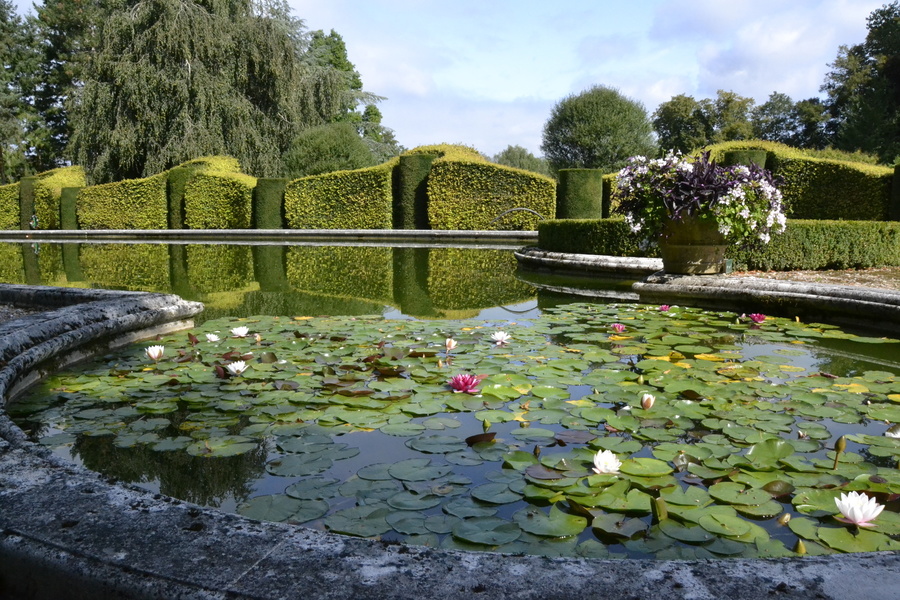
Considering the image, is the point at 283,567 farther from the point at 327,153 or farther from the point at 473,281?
the point at 327,153

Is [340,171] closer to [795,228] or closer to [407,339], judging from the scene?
[795,228]

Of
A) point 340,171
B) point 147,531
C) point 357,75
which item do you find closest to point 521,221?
point 340,171

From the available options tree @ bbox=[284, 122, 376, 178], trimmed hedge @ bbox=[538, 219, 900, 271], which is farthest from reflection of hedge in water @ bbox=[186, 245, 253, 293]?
tree @ bbox=[284, 122, 376, 178]

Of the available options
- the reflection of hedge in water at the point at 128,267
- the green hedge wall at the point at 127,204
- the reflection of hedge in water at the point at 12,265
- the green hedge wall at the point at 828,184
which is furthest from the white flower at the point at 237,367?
the green hedge wall at the point at 127,204

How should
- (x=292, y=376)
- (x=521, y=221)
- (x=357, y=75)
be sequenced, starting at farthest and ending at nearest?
(x=357, y=75) → (x=521, y=221) → (x=292, y=376)

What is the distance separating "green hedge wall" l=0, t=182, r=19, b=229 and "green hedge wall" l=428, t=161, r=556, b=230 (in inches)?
647

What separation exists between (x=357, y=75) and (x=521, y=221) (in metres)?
30.6

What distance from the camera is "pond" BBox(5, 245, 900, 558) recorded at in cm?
181

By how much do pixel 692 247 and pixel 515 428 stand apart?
4.36 meters

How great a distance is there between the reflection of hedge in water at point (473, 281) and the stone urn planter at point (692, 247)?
140 cm

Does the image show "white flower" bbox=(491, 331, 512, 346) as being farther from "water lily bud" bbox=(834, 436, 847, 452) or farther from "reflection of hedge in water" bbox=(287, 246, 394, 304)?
"reflection of hedge in water" bbox=(287, 246, 394, 304)

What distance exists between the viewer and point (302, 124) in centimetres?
2452

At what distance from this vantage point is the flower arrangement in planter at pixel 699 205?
6012mm

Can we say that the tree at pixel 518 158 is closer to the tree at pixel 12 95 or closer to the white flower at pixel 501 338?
the tree at pixel 12 95
